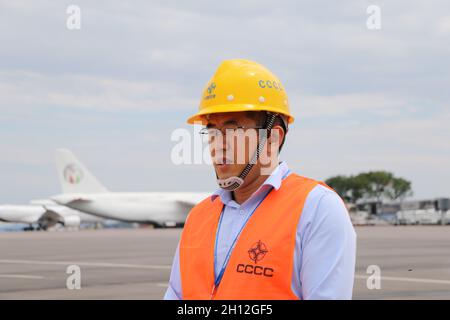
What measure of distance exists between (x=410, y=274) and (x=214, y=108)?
15.2 m

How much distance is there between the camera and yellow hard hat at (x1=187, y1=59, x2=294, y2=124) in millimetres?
3566

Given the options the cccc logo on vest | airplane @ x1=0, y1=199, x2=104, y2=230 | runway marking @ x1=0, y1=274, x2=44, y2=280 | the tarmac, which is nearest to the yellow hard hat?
the cccc logo on vest

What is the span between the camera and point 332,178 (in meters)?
162

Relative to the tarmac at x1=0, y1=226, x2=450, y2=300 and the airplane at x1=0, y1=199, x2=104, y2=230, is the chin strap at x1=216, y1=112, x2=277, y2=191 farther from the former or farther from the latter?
the airplane at x1=0, y1=199, x2=104, y2=230

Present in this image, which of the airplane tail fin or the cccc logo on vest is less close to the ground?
the airplane tail fin

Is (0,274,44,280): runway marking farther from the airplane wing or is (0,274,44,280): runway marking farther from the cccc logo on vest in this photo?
the airplane wing

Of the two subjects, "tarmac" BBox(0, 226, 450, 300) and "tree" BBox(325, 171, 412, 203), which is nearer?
"tarmac" BBox(0, 226, 450, 300)

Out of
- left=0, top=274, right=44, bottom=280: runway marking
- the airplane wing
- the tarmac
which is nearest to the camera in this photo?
the tarmac

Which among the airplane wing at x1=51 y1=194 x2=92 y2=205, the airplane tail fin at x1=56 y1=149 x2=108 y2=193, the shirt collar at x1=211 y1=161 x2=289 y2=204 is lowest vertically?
the shirt collar at x1=211 y1=161 x2=289 y2=204

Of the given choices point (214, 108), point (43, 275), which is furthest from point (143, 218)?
point (214, 108)

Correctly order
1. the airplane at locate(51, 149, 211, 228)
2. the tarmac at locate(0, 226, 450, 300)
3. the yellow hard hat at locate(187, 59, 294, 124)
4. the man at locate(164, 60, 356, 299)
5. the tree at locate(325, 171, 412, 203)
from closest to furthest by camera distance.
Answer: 1. the man at locate(164, 60, 356, 299)
2. the yellow hard hat at locate(187, 59, 294, 124)
3. the tarmac at locate(0, 226, 450, 300)
4. the airplane at locate(51, 149, 211, 228)
5. the tree at locate(325, 171, 412, 203)

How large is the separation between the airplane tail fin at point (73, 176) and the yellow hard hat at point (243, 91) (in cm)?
9393

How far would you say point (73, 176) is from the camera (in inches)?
3789

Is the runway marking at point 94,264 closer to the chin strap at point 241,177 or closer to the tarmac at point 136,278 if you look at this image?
the tarmac at point 136,278
